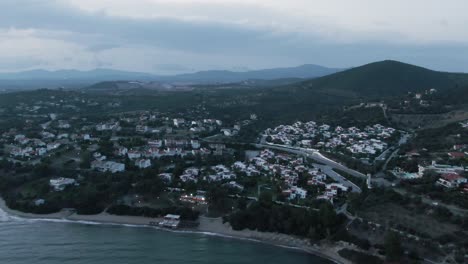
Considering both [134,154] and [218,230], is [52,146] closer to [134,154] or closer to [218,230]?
[134,154]

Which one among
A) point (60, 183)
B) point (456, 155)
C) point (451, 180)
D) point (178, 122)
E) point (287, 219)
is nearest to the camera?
point (287, 219)

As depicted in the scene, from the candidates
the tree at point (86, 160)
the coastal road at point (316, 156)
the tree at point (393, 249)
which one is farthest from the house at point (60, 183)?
the tree at point (393, 249)

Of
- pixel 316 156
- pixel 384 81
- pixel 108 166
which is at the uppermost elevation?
pixel 384 81

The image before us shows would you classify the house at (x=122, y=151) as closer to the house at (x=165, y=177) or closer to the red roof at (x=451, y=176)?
the house at (x=165, y=177)

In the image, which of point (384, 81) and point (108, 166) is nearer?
point (108, 166)

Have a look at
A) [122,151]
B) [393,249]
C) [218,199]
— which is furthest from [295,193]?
[122,151]

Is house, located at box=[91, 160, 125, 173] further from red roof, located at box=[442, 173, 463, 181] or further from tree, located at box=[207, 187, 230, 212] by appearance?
red roof, located at box=[442, 173, 463, 181]
